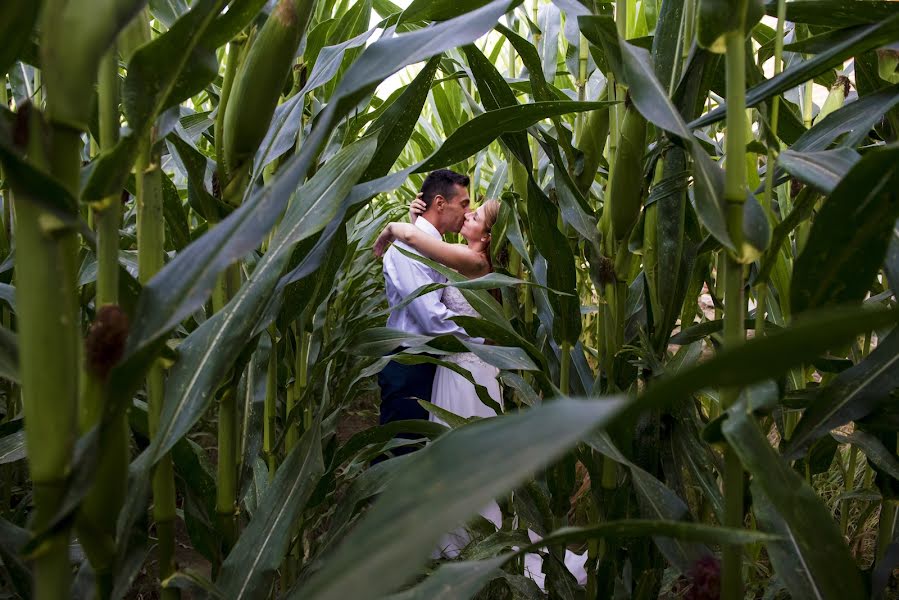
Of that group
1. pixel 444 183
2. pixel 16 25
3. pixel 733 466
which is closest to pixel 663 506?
pixel 733 466

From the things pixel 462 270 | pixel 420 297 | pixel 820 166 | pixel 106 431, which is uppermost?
pixel 820 166

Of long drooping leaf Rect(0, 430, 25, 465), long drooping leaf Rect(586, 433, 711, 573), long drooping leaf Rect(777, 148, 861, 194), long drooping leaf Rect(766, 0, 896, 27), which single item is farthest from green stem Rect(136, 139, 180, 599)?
long drooping leaf Rect(766, 0, 896, 27)

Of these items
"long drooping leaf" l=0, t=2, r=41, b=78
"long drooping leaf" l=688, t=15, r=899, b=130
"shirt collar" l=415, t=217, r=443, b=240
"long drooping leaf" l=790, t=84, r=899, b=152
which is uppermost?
"long drooping leaf" l=0, t=2, r=41, b=78

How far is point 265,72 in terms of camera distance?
490 mm

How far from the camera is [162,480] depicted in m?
0.51

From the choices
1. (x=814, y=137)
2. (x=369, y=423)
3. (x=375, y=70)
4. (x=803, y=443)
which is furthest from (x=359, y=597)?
(x=369, y=423)

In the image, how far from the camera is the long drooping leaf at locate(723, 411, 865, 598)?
1.35 feet

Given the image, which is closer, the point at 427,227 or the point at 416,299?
the point at 416,299

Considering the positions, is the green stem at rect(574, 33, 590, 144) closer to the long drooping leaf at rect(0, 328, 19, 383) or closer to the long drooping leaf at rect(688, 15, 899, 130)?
the long drooping leaf at rect(688, 15, 899, 130)

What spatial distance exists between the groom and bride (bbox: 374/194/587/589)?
5 centimetres

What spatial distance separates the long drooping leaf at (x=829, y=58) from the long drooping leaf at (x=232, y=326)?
1.08ft

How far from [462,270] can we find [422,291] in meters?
1.19

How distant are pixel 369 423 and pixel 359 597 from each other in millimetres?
3103

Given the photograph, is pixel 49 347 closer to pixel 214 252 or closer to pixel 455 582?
pixel 214 252
